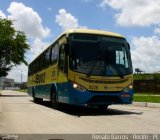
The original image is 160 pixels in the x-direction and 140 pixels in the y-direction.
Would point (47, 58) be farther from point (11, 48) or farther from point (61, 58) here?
point (11, 48)

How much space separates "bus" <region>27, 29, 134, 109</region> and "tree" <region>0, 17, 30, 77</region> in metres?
45.1

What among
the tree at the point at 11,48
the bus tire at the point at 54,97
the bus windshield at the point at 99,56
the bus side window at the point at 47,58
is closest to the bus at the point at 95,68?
the bus windshield at the point at 99,56

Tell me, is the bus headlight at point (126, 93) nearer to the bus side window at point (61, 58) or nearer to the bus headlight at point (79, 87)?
the bus headlight at point (79, 87)

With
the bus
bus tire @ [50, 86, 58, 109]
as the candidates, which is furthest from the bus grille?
bus tire @ [50, 86, 58, 109]

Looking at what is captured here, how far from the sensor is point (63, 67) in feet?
54.2

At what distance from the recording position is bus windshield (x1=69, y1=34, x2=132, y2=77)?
1554 centimetres

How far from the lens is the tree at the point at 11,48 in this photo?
61.2 metres

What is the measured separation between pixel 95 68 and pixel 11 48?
47.5 metres

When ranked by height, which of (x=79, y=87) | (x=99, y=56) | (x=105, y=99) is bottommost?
(x=105, y=99)

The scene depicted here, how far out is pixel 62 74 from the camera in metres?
16.8

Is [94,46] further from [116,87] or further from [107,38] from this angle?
[116,87]

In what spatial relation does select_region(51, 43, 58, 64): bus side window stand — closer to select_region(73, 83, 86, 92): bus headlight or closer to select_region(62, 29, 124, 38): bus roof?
select_region(62, 29, 124, 38): bus roof

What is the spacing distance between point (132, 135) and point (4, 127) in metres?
4.06

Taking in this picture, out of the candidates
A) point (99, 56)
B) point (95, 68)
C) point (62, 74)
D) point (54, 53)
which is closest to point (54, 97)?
point (54, 53)
